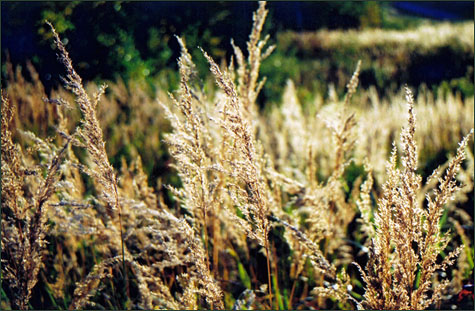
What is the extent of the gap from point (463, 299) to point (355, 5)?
7.81 meters

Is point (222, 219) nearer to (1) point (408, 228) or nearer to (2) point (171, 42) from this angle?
(1) point (408, 228)

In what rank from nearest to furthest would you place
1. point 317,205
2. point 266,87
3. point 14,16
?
point 317,205, point 14,16, point 266,87

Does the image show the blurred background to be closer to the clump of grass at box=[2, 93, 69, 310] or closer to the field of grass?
the field of grass

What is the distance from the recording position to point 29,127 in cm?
330

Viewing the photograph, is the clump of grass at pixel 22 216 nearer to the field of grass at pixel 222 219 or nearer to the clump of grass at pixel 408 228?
the field of grass at pixel 222 219

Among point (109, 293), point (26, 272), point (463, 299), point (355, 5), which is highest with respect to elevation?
point (355, 5)

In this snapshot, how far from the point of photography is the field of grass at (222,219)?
1101 mm

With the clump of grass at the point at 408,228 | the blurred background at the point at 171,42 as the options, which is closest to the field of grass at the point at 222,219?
the clump of grass at the point at 408,228

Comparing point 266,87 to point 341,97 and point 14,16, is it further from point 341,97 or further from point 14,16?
point 14,16

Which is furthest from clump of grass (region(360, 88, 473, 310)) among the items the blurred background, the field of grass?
the blurred background

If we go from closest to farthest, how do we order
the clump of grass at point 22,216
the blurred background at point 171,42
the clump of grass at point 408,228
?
the clump of grass at point 408,228, the clump of grass at point 22,216, the blurred background at point 171,42

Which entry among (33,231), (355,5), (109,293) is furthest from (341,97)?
(33,231)

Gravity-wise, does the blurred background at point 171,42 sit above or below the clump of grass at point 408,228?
above

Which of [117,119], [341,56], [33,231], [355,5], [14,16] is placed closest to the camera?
[33,231]
